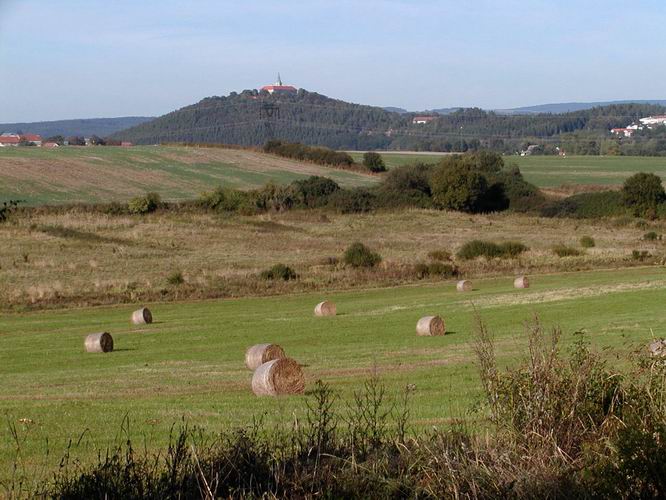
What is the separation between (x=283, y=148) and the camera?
118875 millimetres

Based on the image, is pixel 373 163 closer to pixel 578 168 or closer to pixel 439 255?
pixel 578 168

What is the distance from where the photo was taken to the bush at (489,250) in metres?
57.6

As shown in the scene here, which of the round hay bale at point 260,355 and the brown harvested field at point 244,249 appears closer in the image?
the round hay bale at point 260,355

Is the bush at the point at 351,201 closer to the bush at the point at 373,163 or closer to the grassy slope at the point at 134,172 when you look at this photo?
the grassy slope at the point at 134,172

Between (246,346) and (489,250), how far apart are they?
106 feet

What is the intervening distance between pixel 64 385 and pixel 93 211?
5486cm

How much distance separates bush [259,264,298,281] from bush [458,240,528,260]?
468 inches

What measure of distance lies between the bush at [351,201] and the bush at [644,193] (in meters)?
22.1

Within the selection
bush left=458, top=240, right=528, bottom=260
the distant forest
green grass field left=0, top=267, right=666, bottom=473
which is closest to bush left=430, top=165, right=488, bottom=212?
bush left=458, top=240, right=528, bottom=260

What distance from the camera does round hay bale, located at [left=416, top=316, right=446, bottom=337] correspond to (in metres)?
28.4

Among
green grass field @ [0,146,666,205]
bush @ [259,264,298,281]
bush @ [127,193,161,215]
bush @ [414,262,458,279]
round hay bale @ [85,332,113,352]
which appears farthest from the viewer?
green grass field @ [0,146,666,205]

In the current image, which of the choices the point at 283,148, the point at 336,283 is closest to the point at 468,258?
the point at 336,283

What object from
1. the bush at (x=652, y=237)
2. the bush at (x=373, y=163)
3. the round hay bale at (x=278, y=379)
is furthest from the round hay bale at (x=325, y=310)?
the bush at (x=373, y=163)

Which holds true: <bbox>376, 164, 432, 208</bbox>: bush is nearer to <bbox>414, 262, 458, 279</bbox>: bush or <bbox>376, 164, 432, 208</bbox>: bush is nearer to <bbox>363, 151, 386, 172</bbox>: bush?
<bbox>363, 151, 386, 172</bbox>: bush
